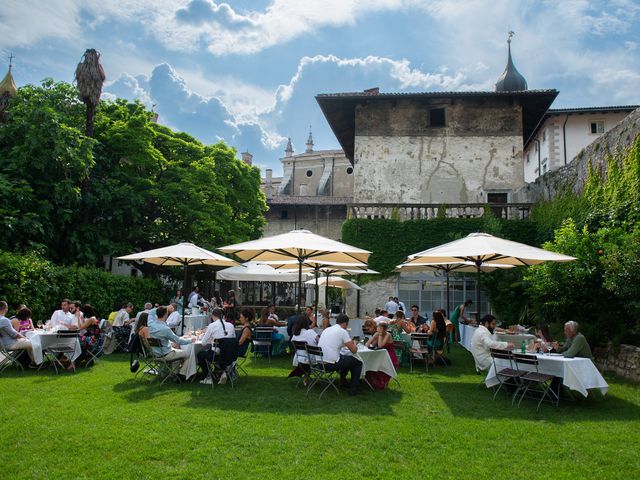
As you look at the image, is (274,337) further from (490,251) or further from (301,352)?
(490,251)

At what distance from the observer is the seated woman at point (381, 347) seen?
27.2ft

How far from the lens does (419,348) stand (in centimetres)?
1059

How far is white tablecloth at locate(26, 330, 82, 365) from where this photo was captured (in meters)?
9.16

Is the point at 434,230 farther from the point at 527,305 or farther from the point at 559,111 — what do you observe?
the point at 559,111

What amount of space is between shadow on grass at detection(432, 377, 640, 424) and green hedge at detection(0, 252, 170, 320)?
957cm

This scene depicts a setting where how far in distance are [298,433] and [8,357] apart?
6.61 m

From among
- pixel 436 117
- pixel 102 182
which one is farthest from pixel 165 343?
pixel 436 117

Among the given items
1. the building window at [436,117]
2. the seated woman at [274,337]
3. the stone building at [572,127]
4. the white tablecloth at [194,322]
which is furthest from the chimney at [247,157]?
the seated woman at [274,337]

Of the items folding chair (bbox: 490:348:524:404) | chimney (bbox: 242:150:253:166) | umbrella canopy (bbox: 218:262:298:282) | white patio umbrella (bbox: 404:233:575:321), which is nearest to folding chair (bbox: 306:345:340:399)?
folding chair (bbox: 490:348:524:404)

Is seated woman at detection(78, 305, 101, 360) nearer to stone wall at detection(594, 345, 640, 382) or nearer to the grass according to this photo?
the grass

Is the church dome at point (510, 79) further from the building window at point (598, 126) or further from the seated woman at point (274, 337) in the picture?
the seated woman at point (274, 337)

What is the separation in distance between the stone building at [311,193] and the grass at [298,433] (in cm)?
3223

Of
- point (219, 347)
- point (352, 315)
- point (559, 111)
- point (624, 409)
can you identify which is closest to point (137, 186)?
point (352, 315)

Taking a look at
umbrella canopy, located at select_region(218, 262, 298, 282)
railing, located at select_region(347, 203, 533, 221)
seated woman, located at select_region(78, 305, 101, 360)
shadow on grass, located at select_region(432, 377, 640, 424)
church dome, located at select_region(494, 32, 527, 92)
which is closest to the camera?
shadow on grass, located at select_region(432, 377, 640, 424)
